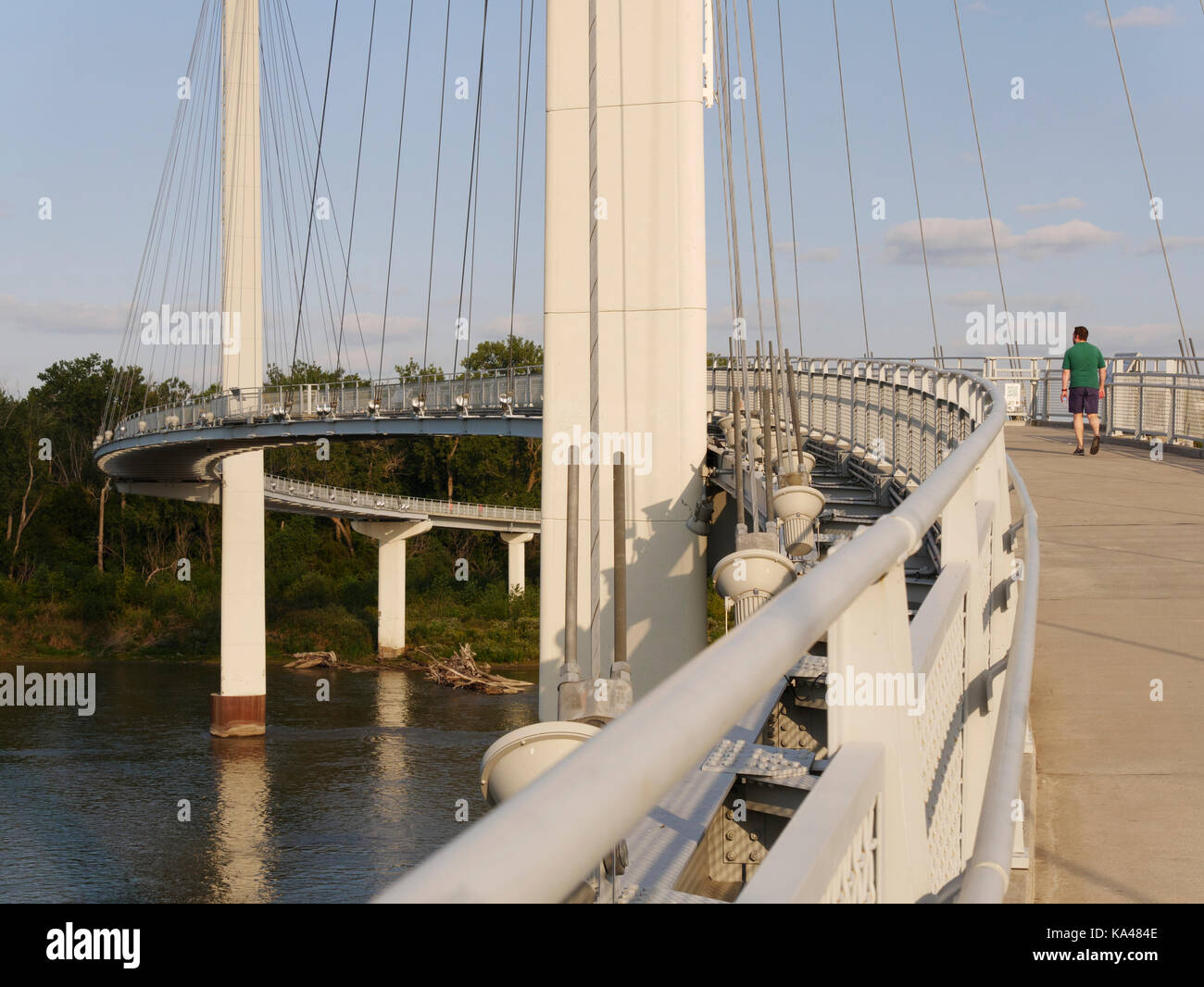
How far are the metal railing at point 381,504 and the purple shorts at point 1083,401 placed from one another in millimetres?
42635

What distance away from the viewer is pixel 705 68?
1425 centimetres

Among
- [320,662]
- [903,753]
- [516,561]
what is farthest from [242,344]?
[903,753]

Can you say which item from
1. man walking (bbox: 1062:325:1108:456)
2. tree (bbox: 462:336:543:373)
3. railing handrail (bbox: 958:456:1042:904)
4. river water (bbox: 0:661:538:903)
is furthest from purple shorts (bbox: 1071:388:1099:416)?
tree (bbox: 462:336:543:373)

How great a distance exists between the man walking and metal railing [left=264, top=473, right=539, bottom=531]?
4264 cm

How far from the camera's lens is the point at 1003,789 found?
2.64 metres

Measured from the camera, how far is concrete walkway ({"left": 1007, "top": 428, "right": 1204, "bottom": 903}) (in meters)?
4.03

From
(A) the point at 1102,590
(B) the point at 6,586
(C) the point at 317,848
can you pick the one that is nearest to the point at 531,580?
(B) the point at 6,586

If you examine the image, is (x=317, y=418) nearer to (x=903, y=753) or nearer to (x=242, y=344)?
(x=242, y=344)

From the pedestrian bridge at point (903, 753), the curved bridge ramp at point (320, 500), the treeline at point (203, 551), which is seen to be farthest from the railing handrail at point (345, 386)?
the pedestrian bridge at point (903, 753)

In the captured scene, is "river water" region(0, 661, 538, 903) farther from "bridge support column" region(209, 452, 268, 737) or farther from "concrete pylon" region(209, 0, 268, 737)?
"concrete pylon" region(209, 0, 268, 737)

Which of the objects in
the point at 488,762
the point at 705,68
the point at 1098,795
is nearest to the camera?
the point at 488,762

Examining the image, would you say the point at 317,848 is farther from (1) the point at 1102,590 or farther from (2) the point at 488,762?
(2) the point at 488,762
